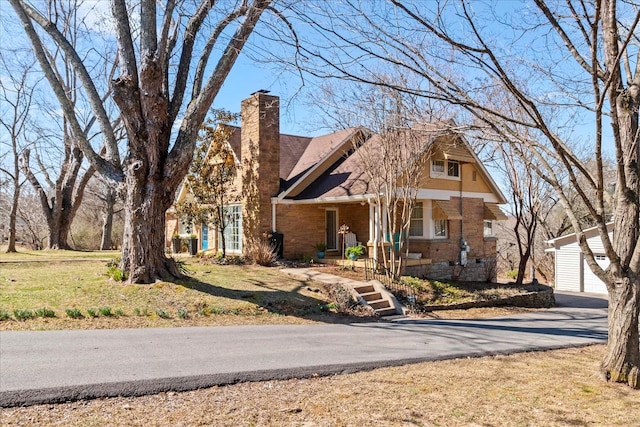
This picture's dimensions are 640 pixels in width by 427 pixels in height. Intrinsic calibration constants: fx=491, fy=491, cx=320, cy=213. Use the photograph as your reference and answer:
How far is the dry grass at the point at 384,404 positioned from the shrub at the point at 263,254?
1137 centimetres

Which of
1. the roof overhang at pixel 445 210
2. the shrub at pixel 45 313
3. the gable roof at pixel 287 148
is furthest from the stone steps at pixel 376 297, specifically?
the gable roof at pixel 287 148

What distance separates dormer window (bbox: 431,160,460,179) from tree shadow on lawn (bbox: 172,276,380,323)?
9.19m

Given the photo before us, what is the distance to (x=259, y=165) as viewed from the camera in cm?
1972

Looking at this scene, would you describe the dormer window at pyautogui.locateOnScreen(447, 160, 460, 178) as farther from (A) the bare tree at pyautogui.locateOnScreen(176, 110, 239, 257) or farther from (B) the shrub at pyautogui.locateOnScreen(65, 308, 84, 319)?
(B) the shrub at pyautogui.locateOnScreen(65, 308, 84, 319)

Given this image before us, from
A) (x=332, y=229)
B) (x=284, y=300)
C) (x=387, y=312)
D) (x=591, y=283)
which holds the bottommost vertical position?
(x=591, y=283)

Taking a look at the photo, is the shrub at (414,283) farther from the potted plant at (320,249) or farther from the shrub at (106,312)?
the shrub at (106,312)

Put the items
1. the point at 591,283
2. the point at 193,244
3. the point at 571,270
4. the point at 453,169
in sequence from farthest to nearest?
the point at 571,270 → the point at 591,283 → the point at 193,244 → the point at 453,169

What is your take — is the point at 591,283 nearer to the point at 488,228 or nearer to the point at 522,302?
the point at 488,228

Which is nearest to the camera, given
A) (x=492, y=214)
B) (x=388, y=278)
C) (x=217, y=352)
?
(x=217, y=352)

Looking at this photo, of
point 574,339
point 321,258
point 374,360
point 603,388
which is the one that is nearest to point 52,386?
point 374,360

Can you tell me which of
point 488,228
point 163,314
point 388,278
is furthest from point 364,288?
point 488,228

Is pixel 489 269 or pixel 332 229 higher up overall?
pixel 332 229

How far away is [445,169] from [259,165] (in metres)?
7.99

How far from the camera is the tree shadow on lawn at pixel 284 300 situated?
12.4 meters
